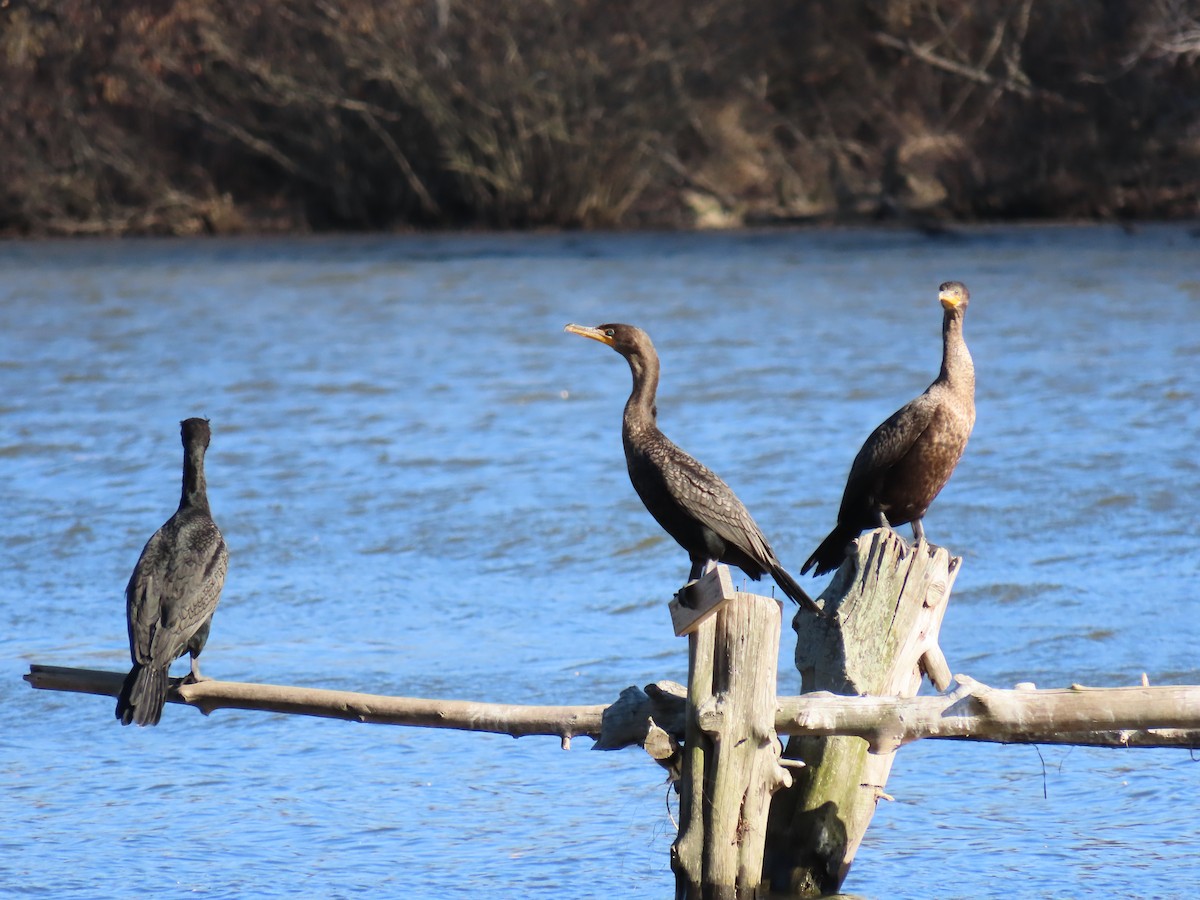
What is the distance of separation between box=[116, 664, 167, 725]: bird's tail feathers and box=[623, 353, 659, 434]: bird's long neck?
4.66 feet

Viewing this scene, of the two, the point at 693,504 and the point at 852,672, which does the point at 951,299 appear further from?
the point at 852,672

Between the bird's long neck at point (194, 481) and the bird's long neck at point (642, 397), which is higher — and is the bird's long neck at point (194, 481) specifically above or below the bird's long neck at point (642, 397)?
below

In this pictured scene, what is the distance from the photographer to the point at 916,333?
16594 millimetres

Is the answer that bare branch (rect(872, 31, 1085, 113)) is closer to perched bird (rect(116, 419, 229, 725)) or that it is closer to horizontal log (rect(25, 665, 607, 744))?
perched bird (rect(116, 419, 229, 725))

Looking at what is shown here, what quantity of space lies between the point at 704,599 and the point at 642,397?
1.29 m

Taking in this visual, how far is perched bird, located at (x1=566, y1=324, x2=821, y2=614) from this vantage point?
4750mm

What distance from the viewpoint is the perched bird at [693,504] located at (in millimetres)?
4750

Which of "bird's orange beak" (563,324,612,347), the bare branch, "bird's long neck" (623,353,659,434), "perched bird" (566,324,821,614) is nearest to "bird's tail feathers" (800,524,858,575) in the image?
"perched bird" (566,324,821,614)

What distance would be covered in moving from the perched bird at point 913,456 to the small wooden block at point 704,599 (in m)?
1.22

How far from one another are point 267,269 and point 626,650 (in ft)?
57.7

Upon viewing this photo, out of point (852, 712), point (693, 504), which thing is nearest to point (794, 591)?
point (693, 504)

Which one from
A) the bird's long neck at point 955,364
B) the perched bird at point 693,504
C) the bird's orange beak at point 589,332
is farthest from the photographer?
the bird's long neck at point 955,364

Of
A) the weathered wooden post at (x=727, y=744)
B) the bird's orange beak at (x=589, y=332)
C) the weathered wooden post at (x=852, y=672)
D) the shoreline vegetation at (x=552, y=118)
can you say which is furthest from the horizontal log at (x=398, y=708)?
the shoreline vegetation at (x=552, y=118)

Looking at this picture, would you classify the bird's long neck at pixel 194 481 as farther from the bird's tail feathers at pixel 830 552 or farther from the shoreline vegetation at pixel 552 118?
the shoreline vegetation at pixel 552 118
